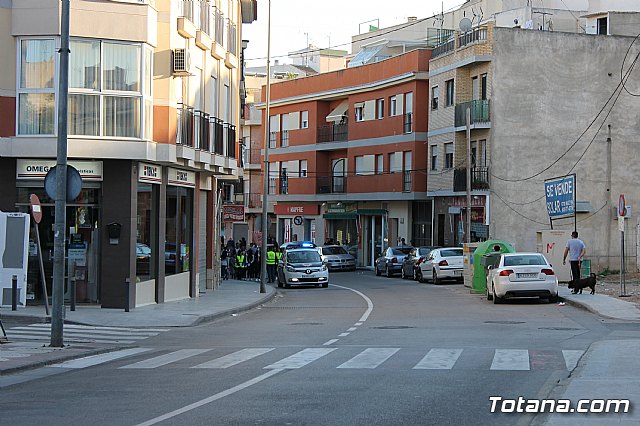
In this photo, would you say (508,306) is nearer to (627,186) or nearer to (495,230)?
(495,230)

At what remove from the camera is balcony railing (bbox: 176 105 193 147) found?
30.2 m

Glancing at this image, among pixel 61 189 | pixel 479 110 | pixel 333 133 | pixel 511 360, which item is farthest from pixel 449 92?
pixel 511 360

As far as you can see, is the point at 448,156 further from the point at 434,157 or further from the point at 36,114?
the point at 36,114

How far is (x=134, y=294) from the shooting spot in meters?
28.2

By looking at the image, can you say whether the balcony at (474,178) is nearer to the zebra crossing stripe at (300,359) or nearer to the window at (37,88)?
the window at (37,88)

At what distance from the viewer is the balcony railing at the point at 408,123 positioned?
61.9m

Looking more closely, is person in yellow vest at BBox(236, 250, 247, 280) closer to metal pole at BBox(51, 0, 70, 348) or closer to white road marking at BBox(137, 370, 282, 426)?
metal pole at BBox(51, 0, 70, 348)

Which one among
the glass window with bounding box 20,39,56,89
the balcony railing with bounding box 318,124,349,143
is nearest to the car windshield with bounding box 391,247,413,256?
the balcony railing with bounding box 318,124,349,143

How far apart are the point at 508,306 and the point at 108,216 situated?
11.3 metres

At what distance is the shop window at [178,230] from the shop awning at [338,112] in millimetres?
36282

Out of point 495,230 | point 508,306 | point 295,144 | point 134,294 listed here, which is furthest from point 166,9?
point 295,144

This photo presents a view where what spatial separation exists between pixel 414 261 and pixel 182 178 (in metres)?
18.9

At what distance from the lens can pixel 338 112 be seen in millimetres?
70688

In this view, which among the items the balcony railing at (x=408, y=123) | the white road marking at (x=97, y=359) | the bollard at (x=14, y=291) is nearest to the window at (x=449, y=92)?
the balcony railing at (x=408, y=123)
